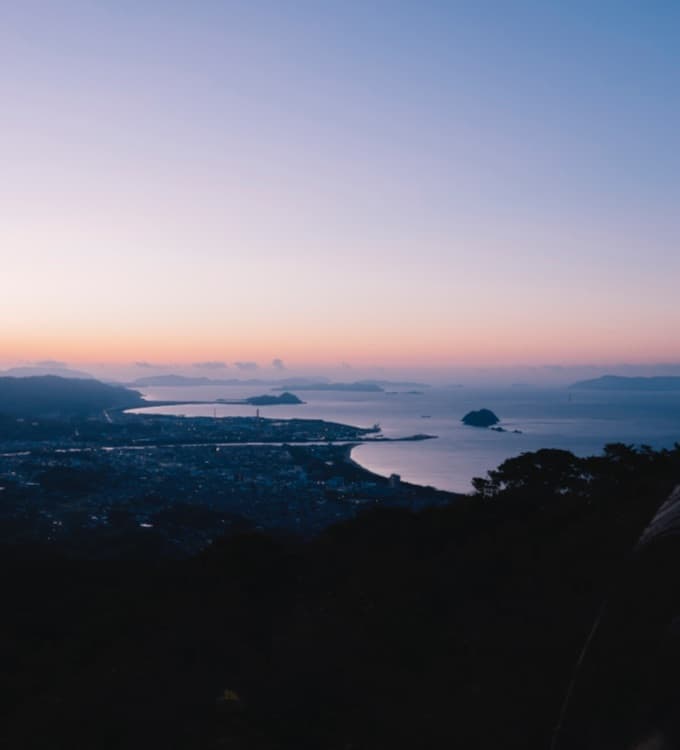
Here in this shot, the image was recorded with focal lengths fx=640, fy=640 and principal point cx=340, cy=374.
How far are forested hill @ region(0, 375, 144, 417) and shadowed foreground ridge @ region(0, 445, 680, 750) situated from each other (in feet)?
259

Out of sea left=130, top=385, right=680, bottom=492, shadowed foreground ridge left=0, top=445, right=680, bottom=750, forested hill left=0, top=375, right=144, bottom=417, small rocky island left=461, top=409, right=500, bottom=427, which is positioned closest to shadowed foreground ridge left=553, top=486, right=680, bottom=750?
shadowed foreground ridge left=0, top=445, right=680, bottom=750

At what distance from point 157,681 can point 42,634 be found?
14.7 feet

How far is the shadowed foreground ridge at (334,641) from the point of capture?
5.39 meters

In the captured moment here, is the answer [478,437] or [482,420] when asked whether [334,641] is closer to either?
[478,437]

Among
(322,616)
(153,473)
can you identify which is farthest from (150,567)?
(153,473)

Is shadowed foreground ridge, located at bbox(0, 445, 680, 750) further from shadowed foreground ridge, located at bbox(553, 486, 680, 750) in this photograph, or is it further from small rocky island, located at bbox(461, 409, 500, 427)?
small rocky island, located at bbox(461, 409, 500, 427)

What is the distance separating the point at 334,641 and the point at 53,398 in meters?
109

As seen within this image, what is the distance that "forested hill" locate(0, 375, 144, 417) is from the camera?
9331 cm

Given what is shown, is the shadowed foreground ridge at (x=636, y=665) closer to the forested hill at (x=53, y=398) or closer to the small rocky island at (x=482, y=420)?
the forested hill at (x=53, y=398)

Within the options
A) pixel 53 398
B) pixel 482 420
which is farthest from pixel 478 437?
pixel 53 398

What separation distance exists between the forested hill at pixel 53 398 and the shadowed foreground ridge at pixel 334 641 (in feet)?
259

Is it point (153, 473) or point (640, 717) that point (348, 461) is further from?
point (640, 717)

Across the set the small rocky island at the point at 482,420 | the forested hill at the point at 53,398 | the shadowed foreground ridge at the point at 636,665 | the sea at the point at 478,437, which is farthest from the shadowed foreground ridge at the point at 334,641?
the small rocky island at the point at 482,420

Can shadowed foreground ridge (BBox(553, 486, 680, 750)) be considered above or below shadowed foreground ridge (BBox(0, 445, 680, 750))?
above
